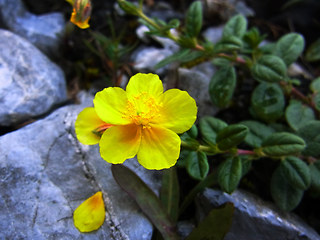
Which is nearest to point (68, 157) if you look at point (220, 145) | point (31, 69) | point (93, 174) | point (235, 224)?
point (93, 174)

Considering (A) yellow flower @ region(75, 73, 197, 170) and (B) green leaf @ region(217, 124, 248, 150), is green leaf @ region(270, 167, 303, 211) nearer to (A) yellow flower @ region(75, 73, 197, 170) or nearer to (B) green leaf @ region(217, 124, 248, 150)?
(B) green leaf @ region(217, 124, 248, 150)

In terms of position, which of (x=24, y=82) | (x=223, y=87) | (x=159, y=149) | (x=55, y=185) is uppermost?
(x=159, y=149)

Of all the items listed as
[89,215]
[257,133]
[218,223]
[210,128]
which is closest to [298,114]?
[257,133]

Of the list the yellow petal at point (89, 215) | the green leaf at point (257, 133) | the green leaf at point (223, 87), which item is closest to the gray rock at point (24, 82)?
the yellow petal at point (89, 215)

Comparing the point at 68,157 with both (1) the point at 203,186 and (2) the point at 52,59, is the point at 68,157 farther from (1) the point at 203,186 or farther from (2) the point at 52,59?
(2) the point at 52,59

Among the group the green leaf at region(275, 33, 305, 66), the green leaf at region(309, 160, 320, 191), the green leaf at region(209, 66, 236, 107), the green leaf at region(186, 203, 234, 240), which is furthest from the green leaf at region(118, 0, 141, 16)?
the green leaf at region(309, 160, 320, 191)

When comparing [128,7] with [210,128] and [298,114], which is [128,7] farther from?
[298,114]

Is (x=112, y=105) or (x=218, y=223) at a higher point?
(x=112, y=105)
